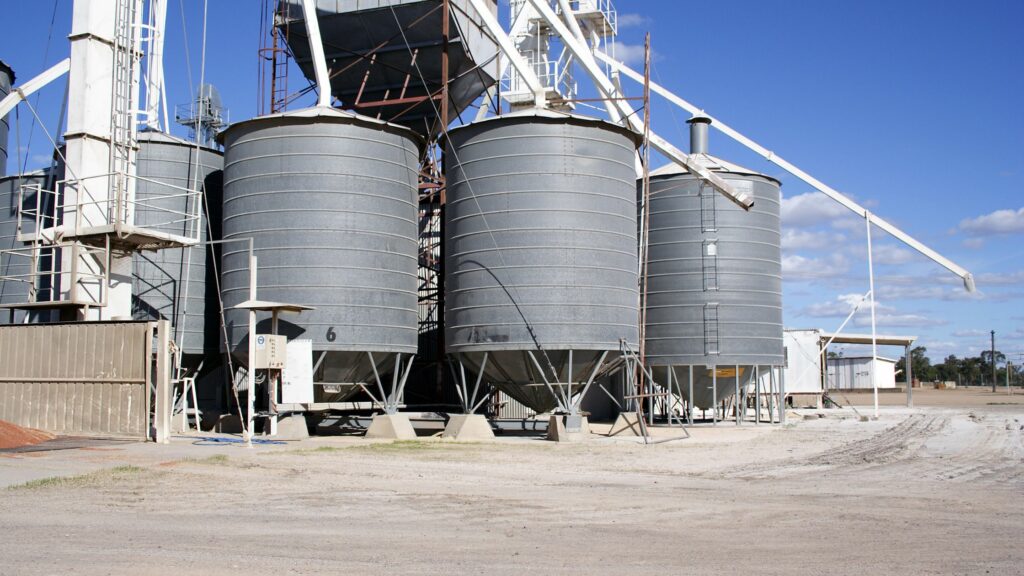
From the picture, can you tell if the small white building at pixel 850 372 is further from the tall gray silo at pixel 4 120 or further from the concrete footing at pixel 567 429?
the tall gray silo at pixel 4 120

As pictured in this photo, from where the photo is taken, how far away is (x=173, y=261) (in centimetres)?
2898

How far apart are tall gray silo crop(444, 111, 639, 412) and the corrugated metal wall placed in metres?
8.87

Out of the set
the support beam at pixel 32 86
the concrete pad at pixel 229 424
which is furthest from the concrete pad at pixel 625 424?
the support beam at pixel 32 86

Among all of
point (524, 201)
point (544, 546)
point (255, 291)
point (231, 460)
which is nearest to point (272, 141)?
point (255, 291)

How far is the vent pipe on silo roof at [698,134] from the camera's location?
116ft

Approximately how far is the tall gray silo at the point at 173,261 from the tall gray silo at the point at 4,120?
1217 cm

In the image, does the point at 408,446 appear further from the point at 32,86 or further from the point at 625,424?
the point at 32,86

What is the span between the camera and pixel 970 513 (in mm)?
12312

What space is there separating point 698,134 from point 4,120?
1121 inches

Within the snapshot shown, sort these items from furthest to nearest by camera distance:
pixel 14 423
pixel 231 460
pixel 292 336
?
pixel 292 336
pixel 14 423
pixel 231 460

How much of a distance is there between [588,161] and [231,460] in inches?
522

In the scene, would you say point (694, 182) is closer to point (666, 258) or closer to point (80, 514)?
point (666, 258)

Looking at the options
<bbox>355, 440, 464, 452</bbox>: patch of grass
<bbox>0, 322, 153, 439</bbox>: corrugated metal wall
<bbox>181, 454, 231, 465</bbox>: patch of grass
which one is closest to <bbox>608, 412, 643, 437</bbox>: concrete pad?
<bbox>355, 440, 464, 452</bbox>: patch of grass

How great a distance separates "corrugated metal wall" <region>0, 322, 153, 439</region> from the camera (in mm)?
21328
